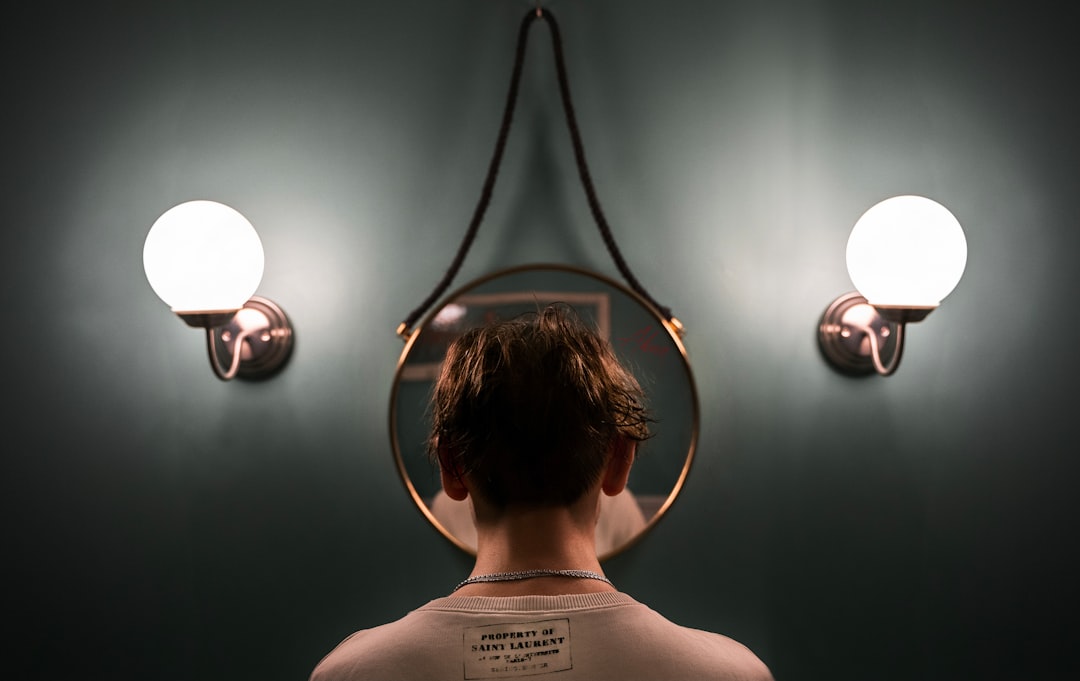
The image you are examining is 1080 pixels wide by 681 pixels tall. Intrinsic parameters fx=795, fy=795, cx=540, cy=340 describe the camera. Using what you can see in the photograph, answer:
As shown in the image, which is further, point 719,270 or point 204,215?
point 719,270

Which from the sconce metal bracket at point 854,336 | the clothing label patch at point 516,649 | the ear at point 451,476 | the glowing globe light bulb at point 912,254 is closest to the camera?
the clothing label patch at point 516,649

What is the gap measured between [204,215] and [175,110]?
25 cm

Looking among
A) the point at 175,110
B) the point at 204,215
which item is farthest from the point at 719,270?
the point at 175,110

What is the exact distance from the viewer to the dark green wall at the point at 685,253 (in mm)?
1166

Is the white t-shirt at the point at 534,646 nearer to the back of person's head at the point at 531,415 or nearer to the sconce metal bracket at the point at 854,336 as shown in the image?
the back of person's head at the point at 531,415

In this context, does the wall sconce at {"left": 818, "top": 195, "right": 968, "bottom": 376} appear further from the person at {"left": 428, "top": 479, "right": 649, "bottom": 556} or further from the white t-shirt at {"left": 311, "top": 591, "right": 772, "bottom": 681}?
the white t-shirt at {"left": 311, "top": 591, "right": 772, "bottom": 681}

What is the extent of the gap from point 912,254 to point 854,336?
0.16m

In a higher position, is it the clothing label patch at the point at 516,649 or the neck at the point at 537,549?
the neck at the point at 537,549

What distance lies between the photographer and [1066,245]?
3.85ft

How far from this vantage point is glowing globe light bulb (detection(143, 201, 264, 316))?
3.43ft

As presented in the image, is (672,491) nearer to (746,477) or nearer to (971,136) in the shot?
(746,477)

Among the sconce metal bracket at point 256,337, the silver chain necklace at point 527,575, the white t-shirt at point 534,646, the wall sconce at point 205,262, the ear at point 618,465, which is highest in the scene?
the wall sconce at point 205,262

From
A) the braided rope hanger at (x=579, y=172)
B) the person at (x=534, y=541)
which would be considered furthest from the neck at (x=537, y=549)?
the braided rope hanger at (x=579, y=172)

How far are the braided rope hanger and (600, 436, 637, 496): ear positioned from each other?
345 mm
